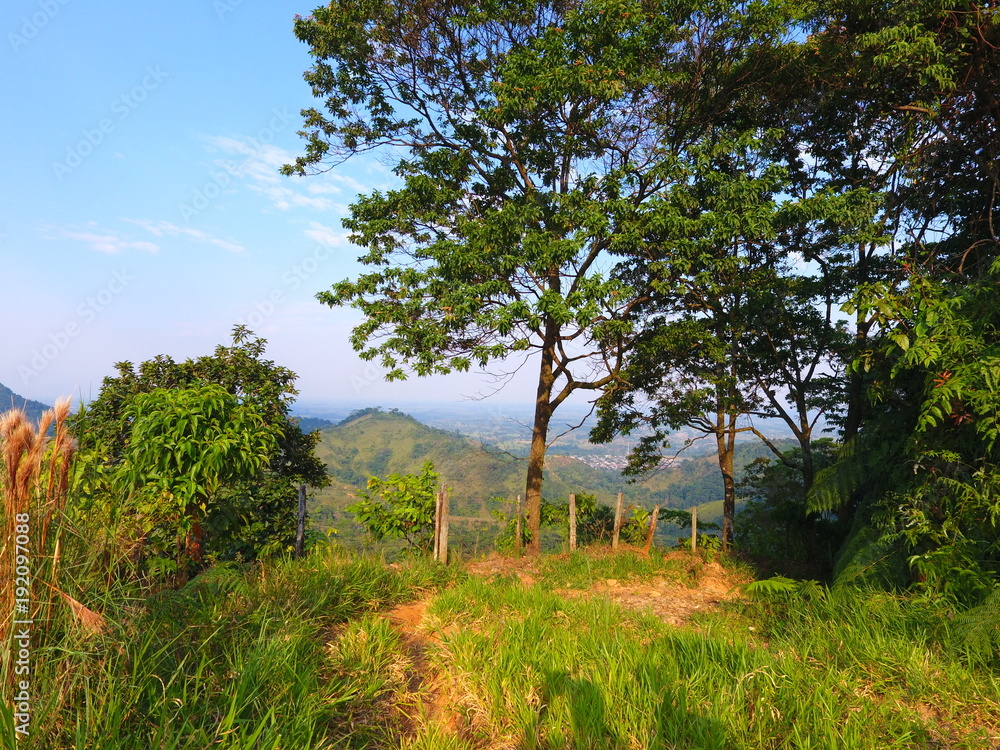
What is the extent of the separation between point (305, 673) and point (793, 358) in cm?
1113

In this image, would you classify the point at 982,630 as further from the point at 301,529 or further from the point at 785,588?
the point at 301,529

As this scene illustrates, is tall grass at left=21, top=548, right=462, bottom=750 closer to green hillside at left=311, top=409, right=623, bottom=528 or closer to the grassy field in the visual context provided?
the grassy field

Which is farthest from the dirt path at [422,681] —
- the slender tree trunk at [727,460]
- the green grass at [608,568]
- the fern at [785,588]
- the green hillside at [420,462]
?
the green hillside at [420,462]

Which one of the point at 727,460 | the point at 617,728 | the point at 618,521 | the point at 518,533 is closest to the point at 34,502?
the point at 617,728

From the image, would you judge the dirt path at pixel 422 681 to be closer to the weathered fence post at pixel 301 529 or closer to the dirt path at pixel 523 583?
the dirt path at pixel 523 583

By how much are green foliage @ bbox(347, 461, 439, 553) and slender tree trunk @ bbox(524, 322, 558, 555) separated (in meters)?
2.84

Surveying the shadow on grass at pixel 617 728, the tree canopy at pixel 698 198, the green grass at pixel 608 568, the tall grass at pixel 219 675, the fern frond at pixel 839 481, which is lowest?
the green grass at pixel 608 568

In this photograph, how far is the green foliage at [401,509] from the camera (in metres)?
8.00

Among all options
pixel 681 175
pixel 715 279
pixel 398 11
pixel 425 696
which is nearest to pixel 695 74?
pixel 681 175

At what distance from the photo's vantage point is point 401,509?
8.05 meters

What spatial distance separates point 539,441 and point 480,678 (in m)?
7.87

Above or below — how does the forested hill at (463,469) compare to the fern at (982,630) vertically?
below

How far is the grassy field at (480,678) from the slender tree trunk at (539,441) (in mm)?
5820

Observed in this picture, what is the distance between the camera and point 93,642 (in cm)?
240
